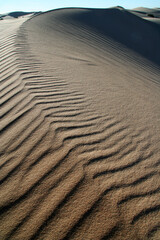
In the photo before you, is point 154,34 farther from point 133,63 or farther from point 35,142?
point 35,142

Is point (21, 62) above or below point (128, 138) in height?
above

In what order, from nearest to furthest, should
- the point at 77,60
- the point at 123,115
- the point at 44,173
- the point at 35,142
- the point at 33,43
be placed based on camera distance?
the point at 44,173
the point at 35,142
the point at 123,115
the point at 77,60
the point at 33,43

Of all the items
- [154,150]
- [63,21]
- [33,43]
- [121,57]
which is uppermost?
[63,21]

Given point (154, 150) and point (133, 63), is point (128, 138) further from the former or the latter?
point (133, 63)

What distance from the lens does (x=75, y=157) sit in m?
1.50

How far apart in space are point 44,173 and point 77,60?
3.32 meters

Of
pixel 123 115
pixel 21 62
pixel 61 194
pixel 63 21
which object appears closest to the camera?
pixel 61 194

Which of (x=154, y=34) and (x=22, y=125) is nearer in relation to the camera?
(x=22, y=125)

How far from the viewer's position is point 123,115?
223 centimetres

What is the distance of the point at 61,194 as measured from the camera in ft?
4.09

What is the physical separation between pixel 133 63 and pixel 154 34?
620 centimetres

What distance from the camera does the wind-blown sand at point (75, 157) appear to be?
1.12 metres

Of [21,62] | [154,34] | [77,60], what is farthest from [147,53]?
[21,62]

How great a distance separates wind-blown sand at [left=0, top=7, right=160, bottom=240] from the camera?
112 centimetres
